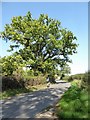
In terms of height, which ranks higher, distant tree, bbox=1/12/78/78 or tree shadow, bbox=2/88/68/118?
distant tree, bbox=1/12/78/78

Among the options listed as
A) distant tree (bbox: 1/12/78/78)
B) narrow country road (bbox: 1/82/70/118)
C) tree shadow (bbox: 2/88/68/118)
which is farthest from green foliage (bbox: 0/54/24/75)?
tree shadow (bbox: 2/88/68/118)

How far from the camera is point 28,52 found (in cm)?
6091

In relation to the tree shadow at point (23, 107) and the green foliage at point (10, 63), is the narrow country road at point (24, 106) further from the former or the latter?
the green foliage at point (10, 63)

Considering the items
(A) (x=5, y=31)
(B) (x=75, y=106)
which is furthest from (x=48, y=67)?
(B) (x=75, y=106)

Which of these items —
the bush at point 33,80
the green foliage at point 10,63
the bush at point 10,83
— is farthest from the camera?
the green foliage at point 10,63

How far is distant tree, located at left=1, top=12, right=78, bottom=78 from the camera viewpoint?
60906 mm

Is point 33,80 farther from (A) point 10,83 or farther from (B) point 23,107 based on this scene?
(B) point 23,107

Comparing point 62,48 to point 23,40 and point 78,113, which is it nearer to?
point 23,40

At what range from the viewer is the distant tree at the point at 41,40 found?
6091cm

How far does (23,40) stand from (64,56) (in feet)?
33.2

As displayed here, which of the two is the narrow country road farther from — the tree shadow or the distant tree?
the distant tree

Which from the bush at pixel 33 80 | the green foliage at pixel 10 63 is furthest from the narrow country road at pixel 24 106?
the green foliage at pixel 10 63

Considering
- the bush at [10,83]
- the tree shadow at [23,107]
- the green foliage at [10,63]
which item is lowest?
the tree shadow at [23,107]

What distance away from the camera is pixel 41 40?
6081 centimetres
